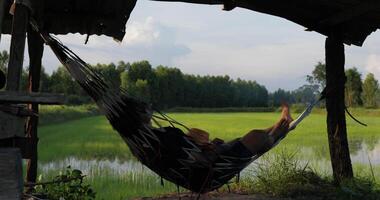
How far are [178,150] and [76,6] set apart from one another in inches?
74.6

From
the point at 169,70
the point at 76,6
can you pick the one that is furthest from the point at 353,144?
the point at 169,70

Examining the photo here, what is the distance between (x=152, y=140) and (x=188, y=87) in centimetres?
4063

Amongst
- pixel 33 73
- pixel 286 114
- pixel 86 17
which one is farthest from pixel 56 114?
pixel 286 114

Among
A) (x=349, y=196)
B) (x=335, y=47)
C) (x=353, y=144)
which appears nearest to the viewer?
(x=349, y=196)

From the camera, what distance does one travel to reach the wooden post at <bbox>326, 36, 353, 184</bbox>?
4.80 metres

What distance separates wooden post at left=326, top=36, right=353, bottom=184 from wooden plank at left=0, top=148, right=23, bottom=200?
372cm

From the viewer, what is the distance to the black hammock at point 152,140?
257cm

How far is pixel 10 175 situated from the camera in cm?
163

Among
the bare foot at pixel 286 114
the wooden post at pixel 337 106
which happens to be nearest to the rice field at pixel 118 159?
the wooden post at pixel 337 106

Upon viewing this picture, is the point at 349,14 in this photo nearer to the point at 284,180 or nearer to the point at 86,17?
the point at 284,180

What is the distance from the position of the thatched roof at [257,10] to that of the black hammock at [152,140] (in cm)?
136

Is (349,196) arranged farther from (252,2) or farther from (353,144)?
(353,144)

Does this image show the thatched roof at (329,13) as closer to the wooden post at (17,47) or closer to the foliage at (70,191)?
the foliage at (70,191)

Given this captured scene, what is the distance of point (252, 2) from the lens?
4.32 m
